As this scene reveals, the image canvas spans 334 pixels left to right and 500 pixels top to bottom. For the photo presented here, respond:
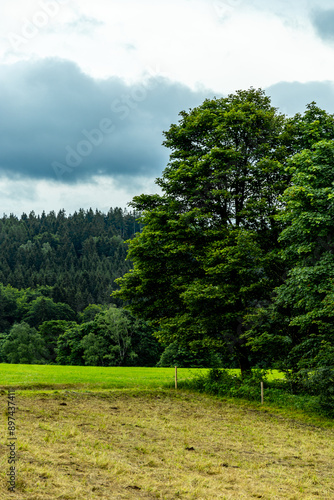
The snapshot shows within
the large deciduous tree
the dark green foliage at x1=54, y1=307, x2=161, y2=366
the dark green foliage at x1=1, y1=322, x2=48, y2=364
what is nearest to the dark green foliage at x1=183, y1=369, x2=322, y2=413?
the large deciduous tree

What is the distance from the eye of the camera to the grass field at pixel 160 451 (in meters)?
7.91

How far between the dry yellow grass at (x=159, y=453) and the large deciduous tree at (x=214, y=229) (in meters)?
5.40

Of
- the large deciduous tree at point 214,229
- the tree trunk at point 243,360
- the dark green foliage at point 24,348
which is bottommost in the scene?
the dark green foliage at point 24,348

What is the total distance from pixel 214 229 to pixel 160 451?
14760 millimetres

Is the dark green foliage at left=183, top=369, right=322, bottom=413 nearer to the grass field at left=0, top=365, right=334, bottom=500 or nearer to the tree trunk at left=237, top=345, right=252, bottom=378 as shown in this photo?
the tree trunk at left=237, top=345, right=252, bottom=378

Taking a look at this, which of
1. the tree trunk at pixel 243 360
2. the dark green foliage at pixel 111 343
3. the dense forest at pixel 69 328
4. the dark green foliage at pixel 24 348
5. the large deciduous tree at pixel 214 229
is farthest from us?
the dark green foliage at pixel 24 348

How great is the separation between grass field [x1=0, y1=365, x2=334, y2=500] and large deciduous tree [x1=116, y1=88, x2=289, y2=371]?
191 inches

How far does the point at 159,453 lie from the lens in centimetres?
1077

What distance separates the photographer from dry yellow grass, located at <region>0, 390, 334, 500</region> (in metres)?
7.90

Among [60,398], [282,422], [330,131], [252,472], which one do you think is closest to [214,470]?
[252,472]

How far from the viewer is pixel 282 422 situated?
695 inches

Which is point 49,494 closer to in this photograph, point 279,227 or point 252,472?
point 252,472

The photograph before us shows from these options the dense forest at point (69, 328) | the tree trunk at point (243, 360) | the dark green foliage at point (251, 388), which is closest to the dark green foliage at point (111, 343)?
the dense forest at point (69, 328)

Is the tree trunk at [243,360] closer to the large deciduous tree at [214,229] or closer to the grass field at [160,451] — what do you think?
the large deciduous tree at [214,229]
